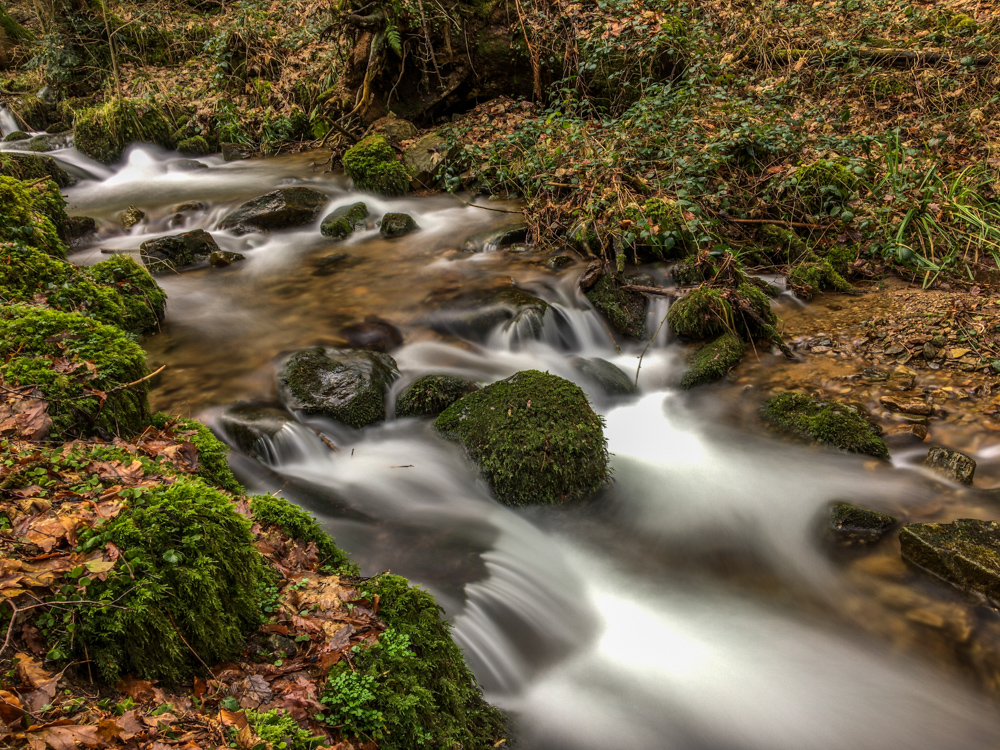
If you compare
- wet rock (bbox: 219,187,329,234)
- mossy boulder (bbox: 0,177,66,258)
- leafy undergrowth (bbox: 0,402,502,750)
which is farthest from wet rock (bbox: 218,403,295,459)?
wet rock (bbox: 219,187,329,234)

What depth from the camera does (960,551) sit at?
3793 mm

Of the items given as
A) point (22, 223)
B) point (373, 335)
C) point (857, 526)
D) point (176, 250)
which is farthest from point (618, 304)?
point (176, 250)

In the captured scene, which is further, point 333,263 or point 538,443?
point 333,263

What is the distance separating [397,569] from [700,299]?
4347 millimetres

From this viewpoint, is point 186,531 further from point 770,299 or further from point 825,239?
point 825,239

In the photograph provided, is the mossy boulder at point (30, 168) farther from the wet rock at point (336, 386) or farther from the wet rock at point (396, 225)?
the wet rock at point (336, 386)

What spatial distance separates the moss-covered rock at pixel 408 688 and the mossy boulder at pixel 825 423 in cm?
377

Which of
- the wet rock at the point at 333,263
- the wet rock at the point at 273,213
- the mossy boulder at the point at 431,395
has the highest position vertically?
the wet rock at the point at 273,213

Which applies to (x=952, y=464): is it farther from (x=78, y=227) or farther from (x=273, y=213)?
(x=78, y=227)

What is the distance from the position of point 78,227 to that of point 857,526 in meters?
10.8

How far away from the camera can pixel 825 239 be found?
7.82 m

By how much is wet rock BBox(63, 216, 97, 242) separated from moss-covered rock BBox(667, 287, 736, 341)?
8815mm

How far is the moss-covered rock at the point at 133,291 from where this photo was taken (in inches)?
248

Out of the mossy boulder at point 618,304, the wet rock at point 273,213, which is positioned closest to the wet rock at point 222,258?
the wet rock at point 273,213
